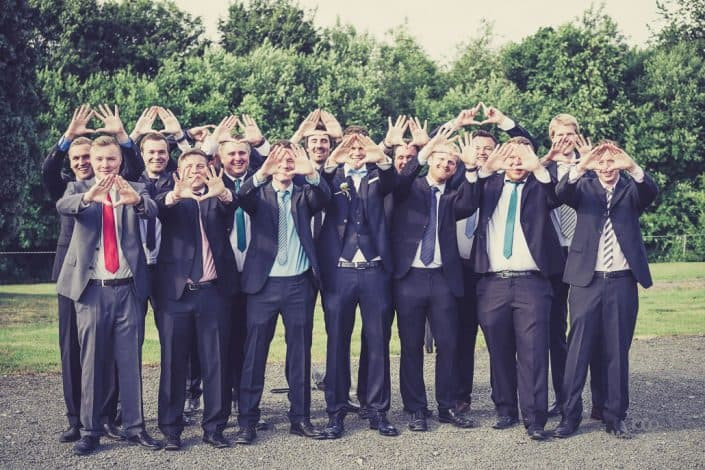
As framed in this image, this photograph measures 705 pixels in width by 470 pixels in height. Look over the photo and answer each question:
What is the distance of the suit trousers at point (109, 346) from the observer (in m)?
7.45

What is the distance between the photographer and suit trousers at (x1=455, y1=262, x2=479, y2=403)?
8.88 meters

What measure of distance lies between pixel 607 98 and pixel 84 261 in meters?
33.6

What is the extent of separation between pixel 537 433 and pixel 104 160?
14.8ft

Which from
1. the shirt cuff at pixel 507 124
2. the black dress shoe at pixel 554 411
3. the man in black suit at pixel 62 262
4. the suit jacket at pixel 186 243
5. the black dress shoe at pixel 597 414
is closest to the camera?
the suit jacket at pixel 186 243

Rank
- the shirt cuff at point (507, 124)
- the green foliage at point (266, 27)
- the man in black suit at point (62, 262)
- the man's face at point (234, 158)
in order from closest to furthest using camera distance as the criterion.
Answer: the man in black suit at point (62, 262) < the man's face at point (234, 158) < the shirt cuff at point (507, 124) < the green foliage at point (266, 27)

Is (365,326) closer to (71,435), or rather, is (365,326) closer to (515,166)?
(515,166)

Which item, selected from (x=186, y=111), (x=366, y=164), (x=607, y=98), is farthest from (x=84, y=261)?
(x=607, y=98)

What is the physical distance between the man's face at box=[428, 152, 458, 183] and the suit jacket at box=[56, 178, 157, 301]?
8.68 ft

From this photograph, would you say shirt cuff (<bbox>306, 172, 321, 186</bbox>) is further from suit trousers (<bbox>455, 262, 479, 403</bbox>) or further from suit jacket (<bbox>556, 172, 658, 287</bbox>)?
suit jacket (<bbox>556, 172, 658, 287</bbox>)

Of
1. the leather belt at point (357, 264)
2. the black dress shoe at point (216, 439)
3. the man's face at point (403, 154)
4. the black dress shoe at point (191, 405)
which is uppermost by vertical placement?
the man's face at point (403, 154)

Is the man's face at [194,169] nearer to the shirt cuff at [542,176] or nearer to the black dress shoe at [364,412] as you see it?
the black dress shoe at [364,412]

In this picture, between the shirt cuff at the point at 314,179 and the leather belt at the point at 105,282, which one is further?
the shirt cuff at the point at 314,179

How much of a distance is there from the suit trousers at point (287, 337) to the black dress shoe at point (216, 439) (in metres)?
0.24

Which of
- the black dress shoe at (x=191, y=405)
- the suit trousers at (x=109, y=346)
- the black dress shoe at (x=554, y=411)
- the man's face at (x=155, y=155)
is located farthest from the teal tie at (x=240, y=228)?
the black dress shoe at (x=554, y=411)
